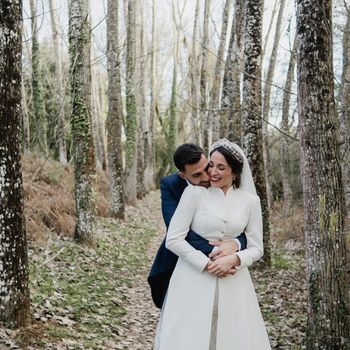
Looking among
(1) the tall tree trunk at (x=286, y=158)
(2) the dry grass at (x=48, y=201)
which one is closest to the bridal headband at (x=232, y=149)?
(2) the dry grass at (x=48, y=201)

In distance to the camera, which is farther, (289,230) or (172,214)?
(289,230)

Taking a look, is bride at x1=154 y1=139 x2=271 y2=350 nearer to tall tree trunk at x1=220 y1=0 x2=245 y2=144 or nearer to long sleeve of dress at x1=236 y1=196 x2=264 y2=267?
long sleeve of dress at x1=236 y1=196 x2=264 y2=267

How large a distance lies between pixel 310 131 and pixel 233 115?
24.1 feet

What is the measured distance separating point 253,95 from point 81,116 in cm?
361

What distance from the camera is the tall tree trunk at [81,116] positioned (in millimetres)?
9875

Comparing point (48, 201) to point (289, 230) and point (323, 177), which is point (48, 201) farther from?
point (323, 177)

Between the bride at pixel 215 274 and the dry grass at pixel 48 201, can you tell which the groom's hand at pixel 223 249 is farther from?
the dry grass at pixel 48 201

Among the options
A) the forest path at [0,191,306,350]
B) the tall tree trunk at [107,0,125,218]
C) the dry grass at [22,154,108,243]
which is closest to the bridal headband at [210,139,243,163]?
the forest path at [0,191,306,350]

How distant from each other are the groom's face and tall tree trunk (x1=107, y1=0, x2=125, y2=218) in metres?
11.2

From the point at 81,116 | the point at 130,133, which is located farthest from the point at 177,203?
the point at 130,133

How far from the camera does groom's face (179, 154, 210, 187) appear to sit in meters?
3.71

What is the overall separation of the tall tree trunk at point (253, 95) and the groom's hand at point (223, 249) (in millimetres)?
5760

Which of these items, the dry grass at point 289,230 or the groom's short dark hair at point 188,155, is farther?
the dry grass at point 289,230

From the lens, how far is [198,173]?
A: 12.3ft
